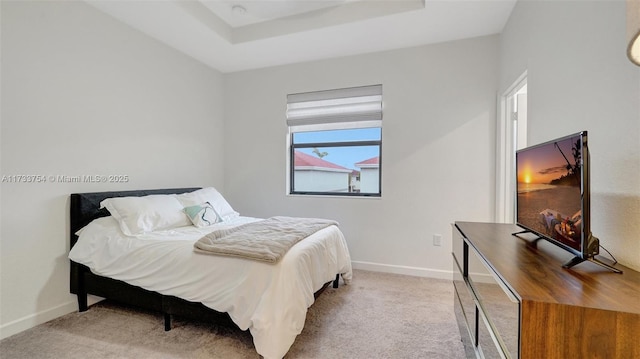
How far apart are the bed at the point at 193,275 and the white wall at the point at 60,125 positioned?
179mm

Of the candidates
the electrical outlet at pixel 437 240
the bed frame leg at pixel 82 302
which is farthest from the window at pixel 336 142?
the bed frame leg at pixel 82 302

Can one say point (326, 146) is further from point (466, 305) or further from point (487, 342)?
point (487, 342)

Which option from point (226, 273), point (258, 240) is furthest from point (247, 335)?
point (258, 240)

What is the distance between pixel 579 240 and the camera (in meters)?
0.99

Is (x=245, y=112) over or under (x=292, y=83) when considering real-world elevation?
under

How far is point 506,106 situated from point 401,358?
247 cm

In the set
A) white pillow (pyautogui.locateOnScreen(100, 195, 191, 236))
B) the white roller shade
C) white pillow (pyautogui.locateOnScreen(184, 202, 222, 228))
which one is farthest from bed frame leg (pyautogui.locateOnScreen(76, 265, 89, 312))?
the white roller shade

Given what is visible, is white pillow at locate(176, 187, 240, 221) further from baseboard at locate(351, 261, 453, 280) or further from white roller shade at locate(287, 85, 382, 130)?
baseboard at locate(351, 261, 453, 280)

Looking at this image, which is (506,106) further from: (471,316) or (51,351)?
(51,351)

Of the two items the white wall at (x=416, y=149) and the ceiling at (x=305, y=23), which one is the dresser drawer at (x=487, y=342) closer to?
the white wall at (x=416, y=149)

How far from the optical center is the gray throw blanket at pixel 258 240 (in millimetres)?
1762

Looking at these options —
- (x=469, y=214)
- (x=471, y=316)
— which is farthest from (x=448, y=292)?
(x=471, y=316)

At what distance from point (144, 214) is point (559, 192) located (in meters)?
2.76

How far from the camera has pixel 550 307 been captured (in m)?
0.74
